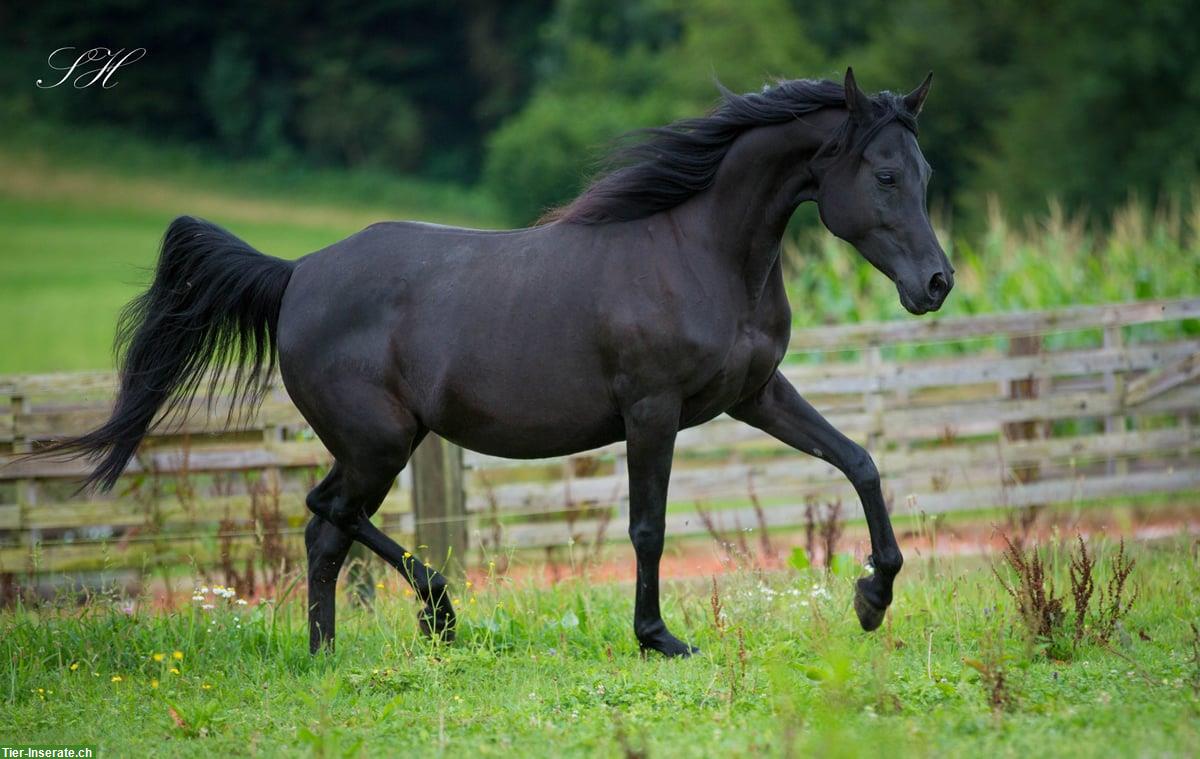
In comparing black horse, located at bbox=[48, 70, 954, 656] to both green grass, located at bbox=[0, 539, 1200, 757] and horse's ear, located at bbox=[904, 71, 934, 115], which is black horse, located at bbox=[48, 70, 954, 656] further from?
green grass, located at bbox=[0, 539, 1200, 757]

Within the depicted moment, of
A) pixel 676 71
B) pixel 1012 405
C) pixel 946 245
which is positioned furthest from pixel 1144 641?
pixel 676 71

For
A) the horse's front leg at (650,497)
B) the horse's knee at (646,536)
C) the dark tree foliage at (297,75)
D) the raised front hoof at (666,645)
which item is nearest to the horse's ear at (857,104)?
the horse's front leg at (650,497)

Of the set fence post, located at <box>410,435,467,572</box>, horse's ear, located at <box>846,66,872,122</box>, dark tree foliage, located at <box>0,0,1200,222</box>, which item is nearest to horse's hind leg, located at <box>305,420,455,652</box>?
fence post, located at <box>410,435,467,572</box>

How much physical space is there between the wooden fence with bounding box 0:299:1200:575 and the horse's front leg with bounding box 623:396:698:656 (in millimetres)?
1757

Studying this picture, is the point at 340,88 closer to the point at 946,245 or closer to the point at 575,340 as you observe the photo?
the point at 946,245

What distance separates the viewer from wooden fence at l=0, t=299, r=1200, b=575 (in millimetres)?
7875

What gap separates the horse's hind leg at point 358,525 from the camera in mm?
5871

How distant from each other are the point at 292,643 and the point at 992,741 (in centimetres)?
323

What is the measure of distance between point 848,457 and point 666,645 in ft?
3.82

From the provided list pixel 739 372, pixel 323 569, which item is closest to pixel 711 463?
pixel 323 569

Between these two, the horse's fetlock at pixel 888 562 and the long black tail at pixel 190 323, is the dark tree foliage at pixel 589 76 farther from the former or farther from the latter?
the horse's fetlock at pixel 888 562

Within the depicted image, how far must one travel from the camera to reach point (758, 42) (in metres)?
40.2

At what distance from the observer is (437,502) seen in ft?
25.7

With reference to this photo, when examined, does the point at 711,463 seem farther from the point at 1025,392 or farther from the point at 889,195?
the point at 889,195
